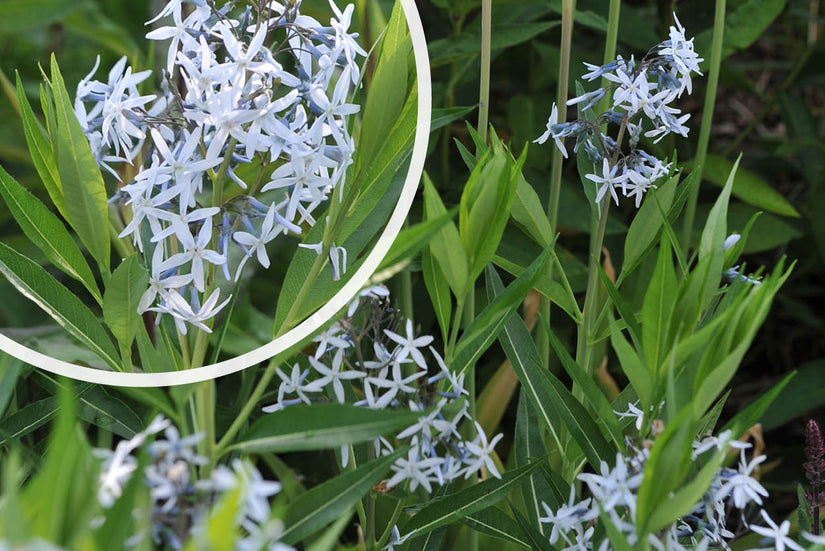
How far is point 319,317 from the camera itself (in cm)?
49

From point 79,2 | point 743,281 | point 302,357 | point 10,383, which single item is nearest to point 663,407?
point 743,281

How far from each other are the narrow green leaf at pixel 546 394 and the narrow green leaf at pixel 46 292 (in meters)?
0.23

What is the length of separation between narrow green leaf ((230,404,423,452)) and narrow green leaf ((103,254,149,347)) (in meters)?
0.11

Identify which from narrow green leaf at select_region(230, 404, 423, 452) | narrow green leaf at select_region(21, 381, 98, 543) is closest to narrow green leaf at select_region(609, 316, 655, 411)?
narrow green leaf at select_region(230, 404, 423, 452)

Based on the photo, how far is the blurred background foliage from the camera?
56cm

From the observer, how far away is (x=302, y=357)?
0.55 metres

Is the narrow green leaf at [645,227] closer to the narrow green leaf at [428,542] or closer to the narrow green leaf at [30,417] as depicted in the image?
the narrow green leaf at [428,542]

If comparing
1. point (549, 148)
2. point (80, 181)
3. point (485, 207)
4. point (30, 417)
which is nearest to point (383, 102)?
point (485, 207)

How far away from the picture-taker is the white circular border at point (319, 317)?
48 centimetres

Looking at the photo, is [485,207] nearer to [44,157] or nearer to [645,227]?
[645,227]

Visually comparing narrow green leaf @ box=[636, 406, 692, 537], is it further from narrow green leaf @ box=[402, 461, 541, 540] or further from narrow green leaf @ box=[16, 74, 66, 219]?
narrow green leaf @ box=[16, 74, 66, 219]

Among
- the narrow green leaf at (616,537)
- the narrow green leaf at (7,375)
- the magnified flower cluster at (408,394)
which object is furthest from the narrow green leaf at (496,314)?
the narrow green leaf at (7,375)

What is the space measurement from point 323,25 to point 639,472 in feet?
0.96

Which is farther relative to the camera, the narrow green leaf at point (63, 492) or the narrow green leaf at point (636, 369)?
the narrow green leaf at point (636, 369)
